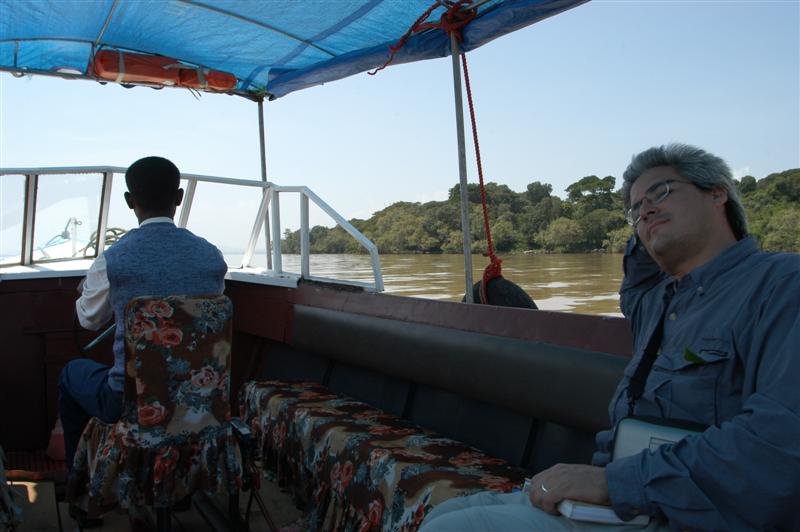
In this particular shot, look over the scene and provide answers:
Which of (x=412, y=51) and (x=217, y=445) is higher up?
(x=412, y=51)

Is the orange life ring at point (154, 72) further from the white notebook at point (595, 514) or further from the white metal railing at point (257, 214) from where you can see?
the white notebook at point (595, 514)

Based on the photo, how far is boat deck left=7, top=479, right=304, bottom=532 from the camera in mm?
2824

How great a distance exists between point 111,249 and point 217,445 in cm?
71

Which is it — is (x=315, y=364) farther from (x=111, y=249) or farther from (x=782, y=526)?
(x=782, y=526)

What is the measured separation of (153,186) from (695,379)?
5.91 ft

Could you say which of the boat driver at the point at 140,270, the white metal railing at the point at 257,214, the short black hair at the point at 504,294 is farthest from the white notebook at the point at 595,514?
the white metal railing at the point at 257,214

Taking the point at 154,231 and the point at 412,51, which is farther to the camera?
the point at 412,51

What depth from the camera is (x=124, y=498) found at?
2.25 m

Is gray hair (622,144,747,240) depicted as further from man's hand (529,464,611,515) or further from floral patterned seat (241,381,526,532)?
floral patterned seat (241,381,526,532)

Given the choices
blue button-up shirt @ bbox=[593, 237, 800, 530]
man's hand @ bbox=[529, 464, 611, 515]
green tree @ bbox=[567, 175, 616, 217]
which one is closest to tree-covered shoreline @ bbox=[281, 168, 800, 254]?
green tree @ bbox=[567, 175, 616, 217]

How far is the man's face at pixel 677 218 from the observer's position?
1.51 metres

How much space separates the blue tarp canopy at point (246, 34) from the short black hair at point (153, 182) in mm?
1301

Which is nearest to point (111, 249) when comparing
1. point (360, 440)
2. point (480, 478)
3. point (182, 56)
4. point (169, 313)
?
point (169, 313)

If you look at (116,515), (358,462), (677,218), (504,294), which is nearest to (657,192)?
→ (677,218)
